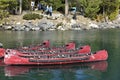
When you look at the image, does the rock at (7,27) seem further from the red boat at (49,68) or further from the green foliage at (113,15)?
the red boat at (49,68)

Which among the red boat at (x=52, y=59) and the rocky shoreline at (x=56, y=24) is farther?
the rocky shoreline at (x=56, y=24)

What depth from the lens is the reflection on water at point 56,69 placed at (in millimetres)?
33969

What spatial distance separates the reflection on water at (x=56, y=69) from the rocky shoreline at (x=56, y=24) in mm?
35353

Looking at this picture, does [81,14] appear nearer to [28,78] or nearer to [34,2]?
[34,2]

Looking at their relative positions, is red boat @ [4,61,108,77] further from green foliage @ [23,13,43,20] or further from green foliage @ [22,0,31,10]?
green foliage @ [22,0,31,10]

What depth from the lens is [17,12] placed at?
79.8m

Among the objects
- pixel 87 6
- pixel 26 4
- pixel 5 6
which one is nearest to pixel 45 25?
pixel 5 6

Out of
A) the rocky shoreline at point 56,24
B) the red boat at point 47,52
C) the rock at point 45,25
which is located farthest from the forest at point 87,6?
the red boat at point 47,52

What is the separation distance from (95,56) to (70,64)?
275 centimetres

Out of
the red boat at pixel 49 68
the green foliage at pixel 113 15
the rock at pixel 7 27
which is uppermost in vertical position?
the red boat at pixel 49 68

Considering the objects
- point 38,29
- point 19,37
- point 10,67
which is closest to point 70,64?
point 10,67

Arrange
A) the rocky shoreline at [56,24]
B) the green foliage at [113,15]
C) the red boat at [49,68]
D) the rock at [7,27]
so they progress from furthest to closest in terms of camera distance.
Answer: the green foliage at [113,15], the rock at [7,27], the rocky shoreline at [56,24], the red boat at [49,68]

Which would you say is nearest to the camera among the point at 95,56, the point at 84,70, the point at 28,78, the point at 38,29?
the point at 28,78

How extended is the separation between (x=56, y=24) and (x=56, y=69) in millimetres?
39114
